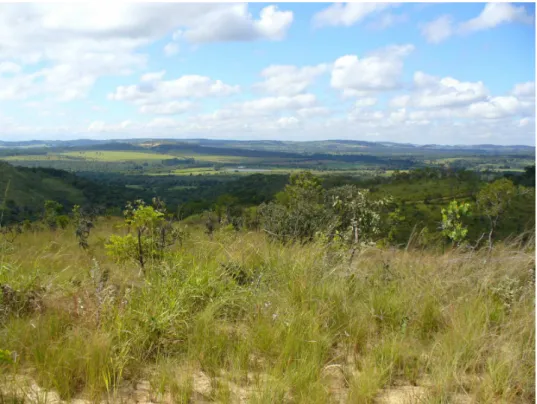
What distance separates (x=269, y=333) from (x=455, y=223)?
16.7 feet

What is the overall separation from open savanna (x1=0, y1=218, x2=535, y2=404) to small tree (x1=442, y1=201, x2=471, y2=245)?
209 centimetres

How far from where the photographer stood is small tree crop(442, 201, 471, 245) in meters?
7.34

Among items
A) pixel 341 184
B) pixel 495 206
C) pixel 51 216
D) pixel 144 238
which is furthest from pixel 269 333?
A: pixel 341 184

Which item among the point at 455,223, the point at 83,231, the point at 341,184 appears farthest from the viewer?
the point at 341,184

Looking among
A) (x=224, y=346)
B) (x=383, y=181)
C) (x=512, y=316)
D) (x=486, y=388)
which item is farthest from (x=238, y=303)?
(x=383, y=181)

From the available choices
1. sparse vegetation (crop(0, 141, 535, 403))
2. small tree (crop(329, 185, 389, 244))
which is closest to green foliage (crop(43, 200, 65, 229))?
small tree (crop(329, 185, 389, 244))

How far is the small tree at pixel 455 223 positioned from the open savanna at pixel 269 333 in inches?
82.2

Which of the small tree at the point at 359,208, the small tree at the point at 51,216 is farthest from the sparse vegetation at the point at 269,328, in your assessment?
the small tree at the point at 51,216

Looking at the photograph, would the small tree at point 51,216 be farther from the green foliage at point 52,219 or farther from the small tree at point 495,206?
the small tree at point 495,206

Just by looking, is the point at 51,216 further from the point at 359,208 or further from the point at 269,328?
the point at 269,328

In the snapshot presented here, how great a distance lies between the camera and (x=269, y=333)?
3.63 metres

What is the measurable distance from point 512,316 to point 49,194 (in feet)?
450

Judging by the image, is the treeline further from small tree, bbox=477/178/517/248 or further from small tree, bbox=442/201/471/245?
small tree, bbox=442/201/471/245

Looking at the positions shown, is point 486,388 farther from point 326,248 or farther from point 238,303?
point 326,248
